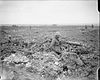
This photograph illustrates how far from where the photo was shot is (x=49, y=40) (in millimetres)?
1640

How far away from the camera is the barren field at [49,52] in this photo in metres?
1.58

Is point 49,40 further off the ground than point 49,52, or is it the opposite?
point 49,40

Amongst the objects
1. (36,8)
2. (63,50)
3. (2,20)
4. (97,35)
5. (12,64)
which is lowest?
(12,64)

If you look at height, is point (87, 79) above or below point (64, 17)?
below

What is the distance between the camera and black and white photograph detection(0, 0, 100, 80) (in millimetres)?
1576

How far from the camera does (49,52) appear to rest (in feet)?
5.42

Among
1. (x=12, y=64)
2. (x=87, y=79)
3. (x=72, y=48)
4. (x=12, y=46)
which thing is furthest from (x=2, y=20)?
(x=87, y=79)

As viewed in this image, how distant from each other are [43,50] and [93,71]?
0.83 metres

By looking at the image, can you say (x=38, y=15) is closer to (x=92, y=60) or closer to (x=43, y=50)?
(x=43, y=50)

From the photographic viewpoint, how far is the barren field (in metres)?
1.58

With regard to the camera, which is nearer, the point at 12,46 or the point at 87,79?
the point at 87,79

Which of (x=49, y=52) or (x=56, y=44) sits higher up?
(x=56, y=44)

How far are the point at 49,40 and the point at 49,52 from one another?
0.63 ft

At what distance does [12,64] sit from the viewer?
165 cm
